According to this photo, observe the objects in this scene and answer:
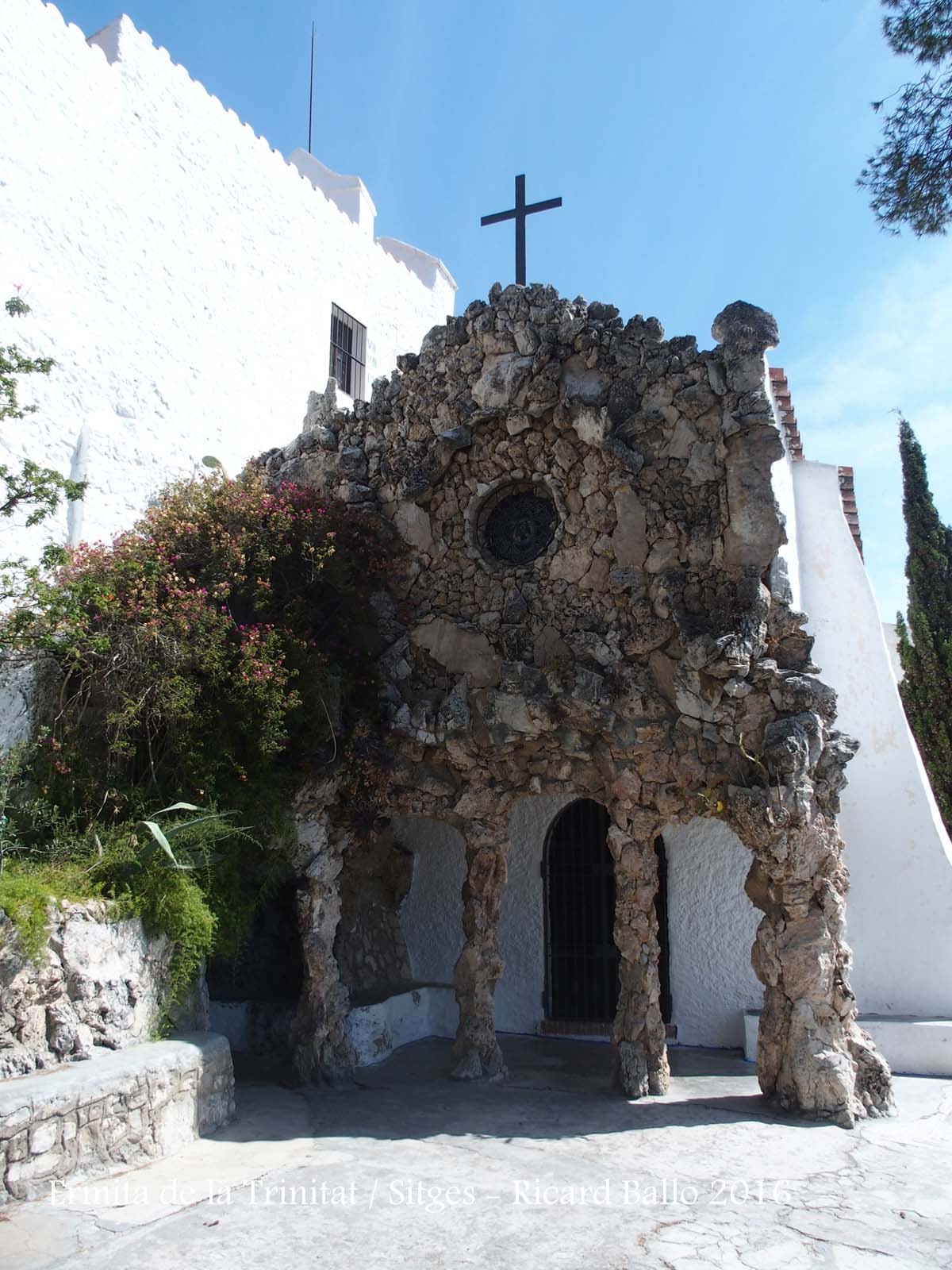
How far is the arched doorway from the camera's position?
10.8 metres

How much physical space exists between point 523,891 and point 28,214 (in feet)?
28.0

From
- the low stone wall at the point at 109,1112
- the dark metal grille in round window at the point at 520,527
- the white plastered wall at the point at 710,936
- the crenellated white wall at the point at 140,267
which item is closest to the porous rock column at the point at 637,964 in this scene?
the white plastered wall at the point at 710,936

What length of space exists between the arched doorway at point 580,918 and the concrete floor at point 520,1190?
2.32m

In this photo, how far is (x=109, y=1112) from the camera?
235 inches

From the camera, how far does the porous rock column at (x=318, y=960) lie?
8.74 metres

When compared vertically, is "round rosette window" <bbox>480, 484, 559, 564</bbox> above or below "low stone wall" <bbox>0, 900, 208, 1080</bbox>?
above

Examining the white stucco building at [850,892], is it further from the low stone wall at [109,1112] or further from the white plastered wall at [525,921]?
the low stone wall at [109,1112]

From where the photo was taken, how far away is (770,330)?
855 centimetres

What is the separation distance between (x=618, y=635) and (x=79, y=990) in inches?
201

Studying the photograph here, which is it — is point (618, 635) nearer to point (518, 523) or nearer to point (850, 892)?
point (518, 523)

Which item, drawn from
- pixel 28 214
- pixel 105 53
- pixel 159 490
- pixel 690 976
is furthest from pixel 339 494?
pixel 690 976

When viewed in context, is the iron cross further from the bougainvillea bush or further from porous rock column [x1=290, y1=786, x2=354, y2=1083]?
porous rock column [x1=290, y1=786, x2=354, y2=1083]

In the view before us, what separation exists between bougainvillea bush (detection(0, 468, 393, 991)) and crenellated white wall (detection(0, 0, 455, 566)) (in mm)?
1517

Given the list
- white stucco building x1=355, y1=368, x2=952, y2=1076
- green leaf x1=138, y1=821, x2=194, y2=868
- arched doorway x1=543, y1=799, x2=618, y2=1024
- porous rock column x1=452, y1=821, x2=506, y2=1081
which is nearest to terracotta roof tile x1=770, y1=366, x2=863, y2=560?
white stucco building x1=355, y1=368, x2=952, y2=1076
